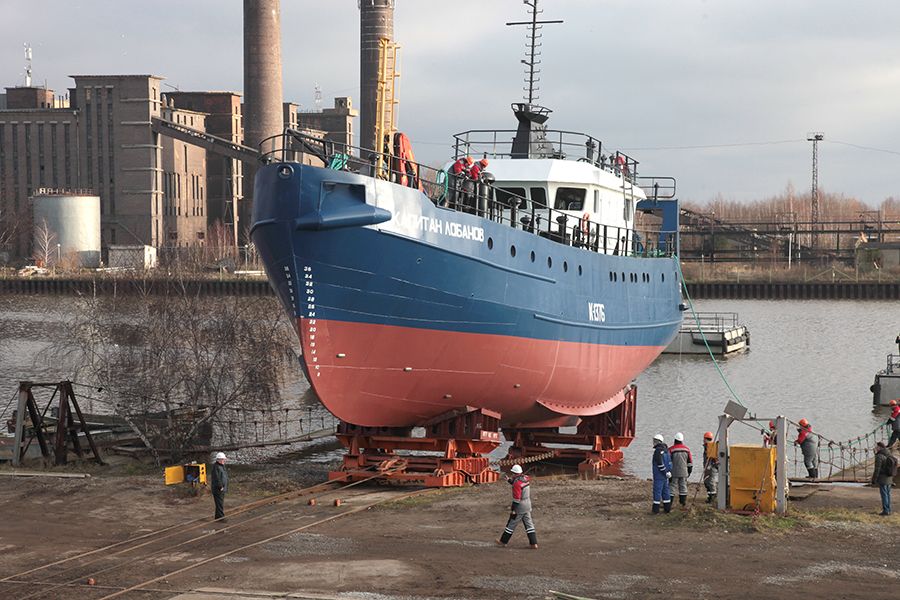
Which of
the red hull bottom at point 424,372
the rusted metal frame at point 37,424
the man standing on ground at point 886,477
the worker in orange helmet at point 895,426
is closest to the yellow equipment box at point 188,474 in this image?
the red hull bottom at point 424,372

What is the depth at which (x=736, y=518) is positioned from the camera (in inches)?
650

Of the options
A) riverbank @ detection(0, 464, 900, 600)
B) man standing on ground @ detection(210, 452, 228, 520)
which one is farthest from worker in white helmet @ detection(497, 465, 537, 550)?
man standing on ground @ detection(210, 452, 228, 520)

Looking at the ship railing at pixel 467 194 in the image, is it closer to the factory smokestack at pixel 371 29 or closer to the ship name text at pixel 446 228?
the ship name text at pixel 446 228

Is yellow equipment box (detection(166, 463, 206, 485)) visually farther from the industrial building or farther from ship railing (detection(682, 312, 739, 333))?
the industrial building

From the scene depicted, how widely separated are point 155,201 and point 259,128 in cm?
1304

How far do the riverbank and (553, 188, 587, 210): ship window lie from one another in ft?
26.9

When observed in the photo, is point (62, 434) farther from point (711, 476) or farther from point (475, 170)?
point (711, 476)

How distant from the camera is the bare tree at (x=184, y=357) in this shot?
84.0ft

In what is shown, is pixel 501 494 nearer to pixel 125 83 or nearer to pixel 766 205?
pixel 125 83

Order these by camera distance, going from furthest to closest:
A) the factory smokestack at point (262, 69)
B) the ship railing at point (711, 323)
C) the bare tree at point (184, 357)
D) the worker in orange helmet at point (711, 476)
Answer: the factory smokestack at point (262, 69), the ship railing at point (711, 323), the bare tree at point (184, 357), the worker in orange helmet at point (711, 476)

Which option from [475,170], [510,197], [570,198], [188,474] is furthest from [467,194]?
[188,474]

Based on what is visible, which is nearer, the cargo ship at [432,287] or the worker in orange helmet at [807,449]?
the cargo ship at [432,287]

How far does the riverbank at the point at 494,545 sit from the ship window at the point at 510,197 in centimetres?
556

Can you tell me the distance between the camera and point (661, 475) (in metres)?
16.9
